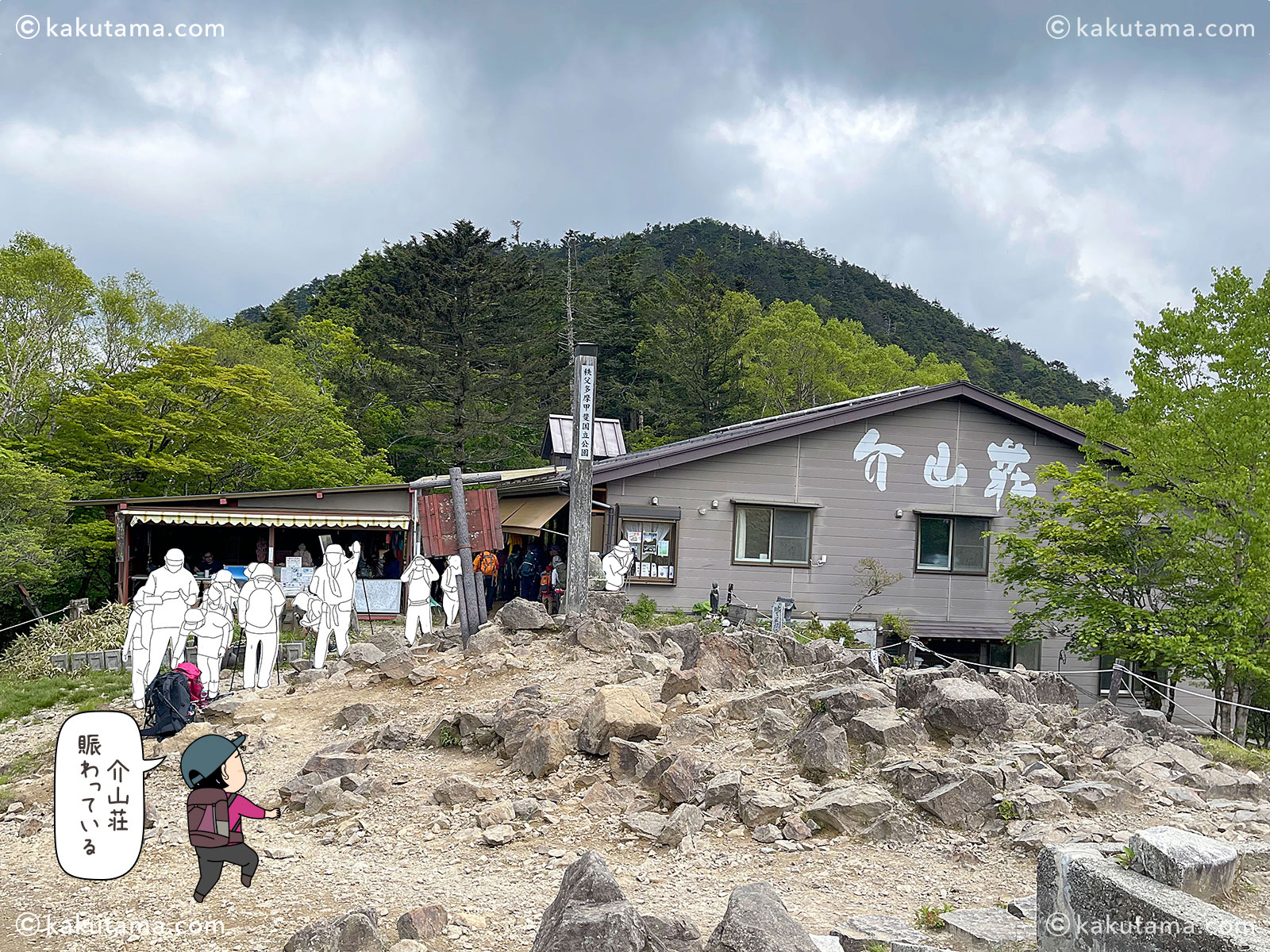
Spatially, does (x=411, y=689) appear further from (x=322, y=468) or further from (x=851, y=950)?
(x=322, y=468)

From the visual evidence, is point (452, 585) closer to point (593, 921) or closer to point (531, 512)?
point (531, 512)

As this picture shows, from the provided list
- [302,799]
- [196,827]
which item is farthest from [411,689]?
[196,827]

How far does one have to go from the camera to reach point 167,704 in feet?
28.9

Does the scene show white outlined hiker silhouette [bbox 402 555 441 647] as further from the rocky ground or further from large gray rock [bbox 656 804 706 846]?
large gray rock [bbox 656 804 706 846]

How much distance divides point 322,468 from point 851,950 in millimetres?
25741

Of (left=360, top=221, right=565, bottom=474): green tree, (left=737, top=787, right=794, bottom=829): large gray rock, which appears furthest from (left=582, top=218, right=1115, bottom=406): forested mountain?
(left=737, top=787, right=794, bottom=829): large gray rock

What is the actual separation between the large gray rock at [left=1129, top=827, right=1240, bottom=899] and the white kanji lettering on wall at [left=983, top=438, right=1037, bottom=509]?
14.8 metres

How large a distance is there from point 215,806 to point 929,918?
12.4 feet

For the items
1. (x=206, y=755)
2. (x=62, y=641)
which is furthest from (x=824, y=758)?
(x=62, y=641)

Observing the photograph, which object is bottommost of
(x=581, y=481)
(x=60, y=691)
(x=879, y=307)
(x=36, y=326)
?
(x=60, y=691)

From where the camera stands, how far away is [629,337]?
44.8 metres

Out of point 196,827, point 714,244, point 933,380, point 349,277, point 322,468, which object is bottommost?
point 196,827

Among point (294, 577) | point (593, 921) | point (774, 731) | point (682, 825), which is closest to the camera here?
point (593, 921)

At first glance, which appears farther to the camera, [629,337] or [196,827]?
[629,337]
